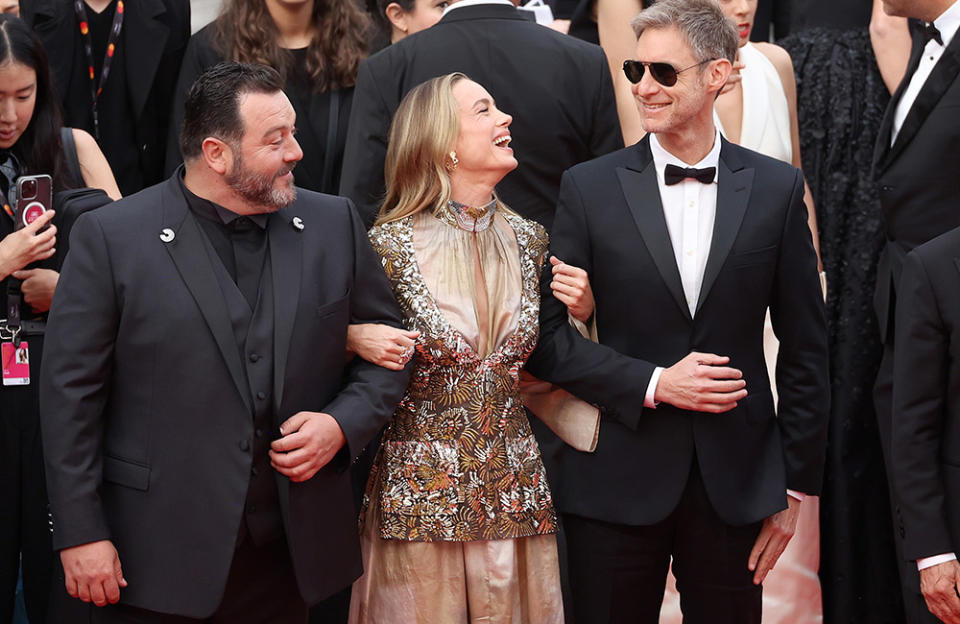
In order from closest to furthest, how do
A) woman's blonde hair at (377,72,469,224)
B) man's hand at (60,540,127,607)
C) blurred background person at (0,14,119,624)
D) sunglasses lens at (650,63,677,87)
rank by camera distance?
man's hand at (60,540,127,607), sunglasses lens at (650,63,677,87), woman's blonde hair at (377,72,469,224), blurred background person at (0,14,119,624)

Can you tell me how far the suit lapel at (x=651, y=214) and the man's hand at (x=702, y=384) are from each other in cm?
14

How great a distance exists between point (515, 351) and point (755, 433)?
69cm

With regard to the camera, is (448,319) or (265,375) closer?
(265,375)

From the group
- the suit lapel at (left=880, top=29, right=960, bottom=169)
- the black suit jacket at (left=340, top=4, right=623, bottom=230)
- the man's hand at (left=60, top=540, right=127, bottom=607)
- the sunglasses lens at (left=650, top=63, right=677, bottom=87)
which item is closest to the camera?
the man's hand at (left=60, top=540, right=127, bottom=607)

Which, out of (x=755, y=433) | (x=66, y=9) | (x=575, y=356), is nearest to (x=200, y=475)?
(x=575, y=356)

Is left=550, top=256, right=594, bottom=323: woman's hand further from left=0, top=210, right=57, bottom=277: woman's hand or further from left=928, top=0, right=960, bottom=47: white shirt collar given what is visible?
left=928, top=0, right=960, bottom=47: white shirt collar

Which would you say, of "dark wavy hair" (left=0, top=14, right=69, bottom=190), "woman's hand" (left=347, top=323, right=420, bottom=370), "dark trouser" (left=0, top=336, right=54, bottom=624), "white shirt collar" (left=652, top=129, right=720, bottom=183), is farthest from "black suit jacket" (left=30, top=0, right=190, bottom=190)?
"white shirt collar" (left=652, top=129, right=720, bottom=183)

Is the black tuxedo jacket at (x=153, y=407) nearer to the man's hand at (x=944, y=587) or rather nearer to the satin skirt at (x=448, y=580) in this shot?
the satin skirt at (x=448, y=580)

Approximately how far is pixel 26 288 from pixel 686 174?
1.93m

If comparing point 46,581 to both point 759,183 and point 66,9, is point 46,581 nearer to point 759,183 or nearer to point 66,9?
point 66,9

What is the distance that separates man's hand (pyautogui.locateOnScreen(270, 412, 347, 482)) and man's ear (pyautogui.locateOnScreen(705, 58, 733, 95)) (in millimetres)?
1397

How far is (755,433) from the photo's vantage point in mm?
3758

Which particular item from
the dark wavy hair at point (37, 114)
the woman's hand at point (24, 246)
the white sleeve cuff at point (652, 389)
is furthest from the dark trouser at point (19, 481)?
the white sleeve cuff at point (652, 389)

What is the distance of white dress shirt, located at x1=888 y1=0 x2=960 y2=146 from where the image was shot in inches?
172
